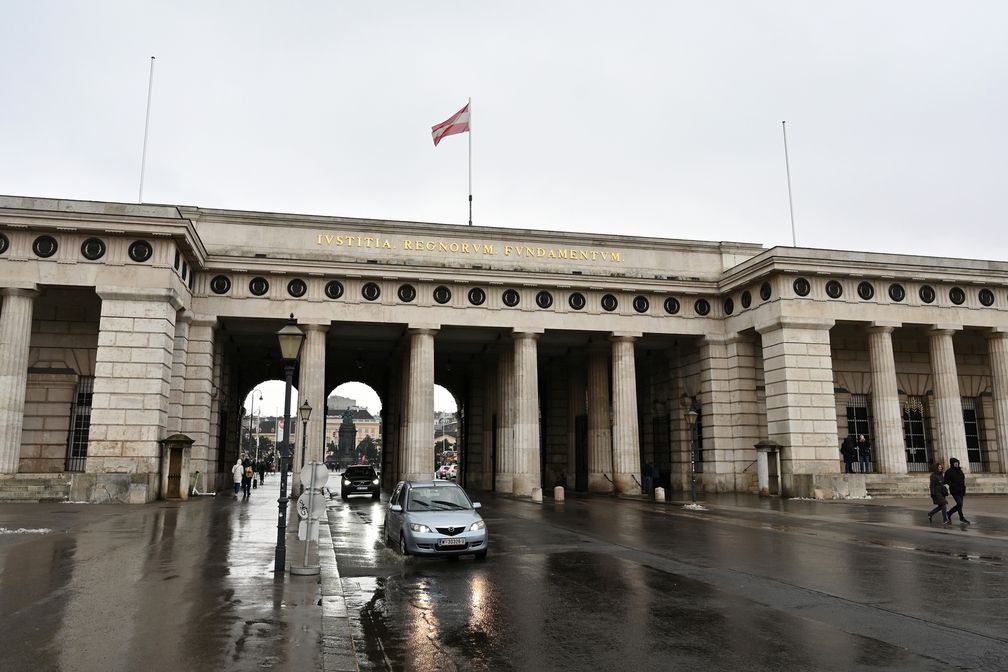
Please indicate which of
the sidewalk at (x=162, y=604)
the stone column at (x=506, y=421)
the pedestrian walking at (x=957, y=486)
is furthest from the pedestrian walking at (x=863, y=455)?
the sidewalk at (x=162, y=604)

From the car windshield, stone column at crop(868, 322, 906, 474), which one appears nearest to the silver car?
the car windshield

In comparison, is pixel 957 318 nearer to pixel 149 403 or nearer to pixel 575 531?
pixel 575 531

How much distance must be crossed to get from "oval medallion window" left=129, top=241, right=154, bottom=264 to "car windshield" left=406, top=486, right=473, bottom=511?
19.3 metres

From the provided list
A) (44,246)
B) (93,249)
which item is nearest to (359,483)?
(93,249)

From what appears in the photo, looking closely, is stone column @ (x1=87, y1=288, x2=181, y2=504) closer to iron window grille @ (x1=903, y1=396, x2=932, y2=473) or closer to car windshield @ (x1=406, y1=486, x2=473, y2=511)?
car windshield @ (x1=406, y1=486, x2=473, y2=511)

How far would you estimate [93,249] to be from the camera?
96.1 feet

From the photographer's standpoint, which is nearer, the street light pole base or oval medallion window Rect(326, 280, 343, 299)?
the street light pole base

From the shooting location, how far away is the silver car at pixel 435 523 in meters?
14.3

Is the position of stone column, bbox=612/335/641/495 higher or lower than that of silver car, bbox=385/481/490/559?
higher

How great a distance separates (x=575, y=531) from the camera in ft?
65.8

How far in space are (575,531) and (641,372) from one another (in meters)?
30.3

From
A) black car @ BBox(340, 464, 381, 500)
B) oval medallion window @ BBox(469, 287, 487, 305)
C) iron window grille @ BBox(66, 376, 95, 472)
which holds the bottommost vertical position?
black car @ BBox(340, 464, 381, 500)

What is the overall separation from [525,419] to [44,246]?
22.9 m

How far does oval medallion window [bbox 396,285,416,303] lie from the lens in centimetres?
3650
